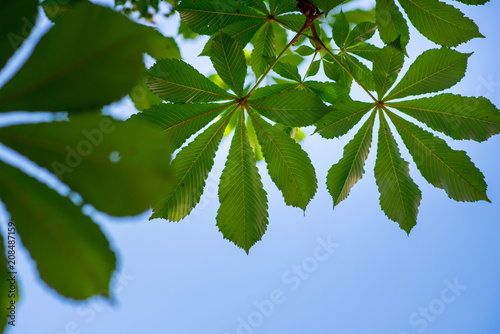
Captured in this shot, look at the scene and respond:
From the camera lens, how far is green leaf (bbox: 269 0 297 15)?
64.6 inches

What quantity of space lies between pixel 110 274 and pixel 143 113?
93cm

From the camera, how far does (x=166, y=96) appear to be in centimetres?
141

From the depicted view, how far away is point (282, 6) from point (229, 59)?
1.52 ft

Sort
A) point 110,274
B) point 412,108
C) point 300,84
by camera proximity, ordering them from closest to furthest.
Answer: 1. point 110,274
2. point 412,108
3. point 300,84

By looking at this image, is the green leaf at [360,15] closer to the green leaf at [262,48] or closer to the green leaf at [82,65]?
the green leaf at [262,48]

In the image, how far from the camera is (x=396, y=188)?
1.54m

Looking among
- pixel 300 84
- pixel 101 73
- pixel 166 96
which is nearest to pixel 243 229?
pixel 166 96

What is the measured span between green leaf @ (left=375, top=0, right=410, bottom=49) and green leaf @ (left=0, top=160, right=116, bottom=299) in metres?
1.43

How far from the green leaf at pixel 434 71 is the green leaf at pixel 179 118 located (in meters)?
0.89

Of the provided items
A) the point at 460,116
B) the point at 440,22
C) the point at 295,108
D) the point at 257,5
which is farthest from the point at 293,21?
the point at 460,116

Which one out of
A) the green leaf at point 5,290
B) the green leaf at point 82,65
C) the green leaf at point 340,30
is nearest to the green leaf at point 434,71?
the green leaf at point 340,30

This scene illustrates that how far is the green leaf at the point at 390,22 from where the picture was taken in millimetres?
1482

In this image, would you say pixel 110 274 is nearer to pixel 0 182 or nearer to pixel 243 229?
pixel 0 182

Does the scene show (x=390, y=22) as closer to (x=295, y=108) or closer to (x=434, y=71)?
(x=434, y=71)
